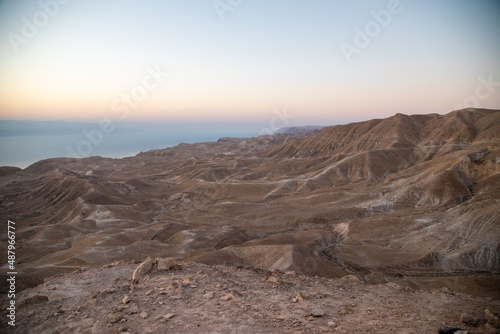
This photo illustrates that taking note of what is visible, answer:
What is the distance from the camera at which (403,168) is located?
74750 millimetres

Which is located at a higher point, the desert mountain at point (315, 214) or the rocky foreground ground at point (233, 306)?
the rocky foreground ground at point (233, 306)

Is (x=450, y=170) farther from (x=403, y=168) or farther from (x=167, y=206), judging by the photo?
(x=167, y=206)

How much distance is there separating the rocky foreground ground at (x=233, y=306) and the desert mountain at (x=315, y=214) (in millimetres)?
14857

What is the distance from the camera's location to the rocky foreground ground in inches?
316

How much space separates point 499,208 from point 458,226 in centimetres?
439

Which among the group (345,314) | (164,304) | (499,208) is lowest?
(499,208)

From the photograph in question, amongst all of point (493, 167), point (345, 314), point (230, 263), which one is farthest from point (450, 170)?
point (345, 314)

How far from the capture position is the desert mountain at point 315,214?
29.6 m

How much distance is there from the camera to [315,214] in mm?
48906

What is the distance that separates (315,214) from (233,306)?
4146 centimetres

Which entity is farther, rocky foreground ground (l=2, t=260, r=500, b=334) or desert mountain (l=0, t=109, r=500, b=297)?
desert mountain (l=0, t=109, r=500, b=297)

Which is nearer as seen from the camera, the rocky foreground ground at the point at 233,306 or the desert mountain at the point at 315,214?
the rocky foreground ground at the point at 233,306

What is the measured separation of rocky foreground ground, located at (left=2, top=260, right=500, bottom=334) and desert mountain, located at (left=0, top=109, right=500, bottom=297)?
1486cm

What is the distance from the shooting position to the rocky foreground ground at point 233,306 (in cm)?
804
